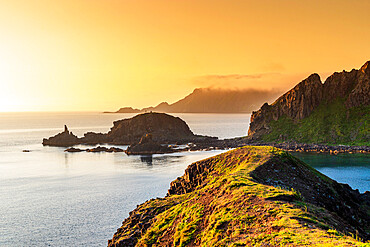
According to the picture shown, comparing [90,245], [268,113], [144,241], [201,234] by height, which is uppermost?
[268,113]

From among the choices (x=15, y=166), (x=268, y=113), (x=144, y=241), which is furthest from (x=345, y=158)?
(x=15, y=166)

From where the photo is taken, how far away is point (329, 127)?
15812 centimetres

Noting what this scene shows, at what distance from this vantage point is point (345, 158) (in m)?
113

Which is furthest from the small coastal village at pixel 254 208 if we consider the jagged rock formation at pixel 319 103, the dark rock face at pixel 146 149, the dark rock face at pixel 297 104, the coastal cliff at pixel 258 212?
the dark rock face at pixel 297 104

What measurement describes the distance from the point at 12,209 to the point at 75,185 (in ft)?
78.2

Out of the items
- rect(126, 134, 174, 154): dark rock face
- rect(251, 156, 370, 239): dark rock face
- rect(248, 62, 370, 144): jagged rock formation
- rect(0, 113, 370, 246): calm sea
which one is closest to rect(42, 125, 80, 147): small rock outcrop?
rect(0, 113, 370, 246): calm sea

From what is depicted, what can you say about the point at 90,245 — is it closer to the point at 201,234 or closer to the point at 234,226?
the point at 201,234

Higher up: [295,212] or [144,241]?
[295,212]

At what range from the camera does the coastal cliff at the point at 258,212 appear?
1661 centimetres

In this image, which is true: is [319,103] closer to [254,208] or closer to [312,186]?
[312,186]

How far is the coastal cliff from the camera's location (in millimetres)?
16609

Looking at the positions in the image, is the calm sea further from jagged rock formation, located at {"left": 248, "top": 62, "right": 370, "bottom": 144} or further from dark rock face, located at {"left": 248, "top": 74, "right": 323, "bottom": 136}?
dark rock face, located at {"left": 248, "top": 74, "right": 323, "bottom": 136}

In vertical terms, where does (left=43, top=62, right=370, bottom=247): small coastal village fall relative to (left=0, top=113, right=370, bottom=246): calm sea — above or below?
above

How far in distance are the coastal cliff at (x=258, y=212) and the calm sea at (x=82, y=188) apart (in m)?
16.6
